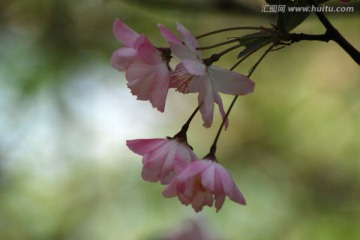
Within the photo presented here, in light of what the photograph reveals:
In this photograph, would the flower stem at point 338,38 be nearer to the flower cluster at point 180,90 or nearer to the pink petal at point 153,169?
the flower cluster at point 180,90

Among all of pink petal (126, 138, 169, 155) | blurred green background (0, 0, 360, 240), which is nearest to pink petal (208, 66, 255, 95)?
pink petal (126, 138, 169, 155)

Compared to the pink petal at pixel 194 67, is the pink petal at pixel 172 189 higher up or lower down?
lower down

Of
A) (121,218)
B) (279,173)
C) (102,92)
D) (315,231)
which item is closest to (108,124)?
(102,92)

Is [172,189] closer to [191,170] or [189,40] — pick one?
[191,170]

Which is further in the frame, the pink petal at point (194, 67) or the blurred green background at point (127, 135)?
the blurred green background at point (127, 135)

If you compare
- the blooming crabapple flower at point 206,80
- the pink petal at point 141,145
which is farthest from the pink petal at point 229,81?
the pink petal at point 141,145

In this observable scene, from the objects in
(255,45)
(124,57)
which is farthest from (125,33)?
(255,45)
